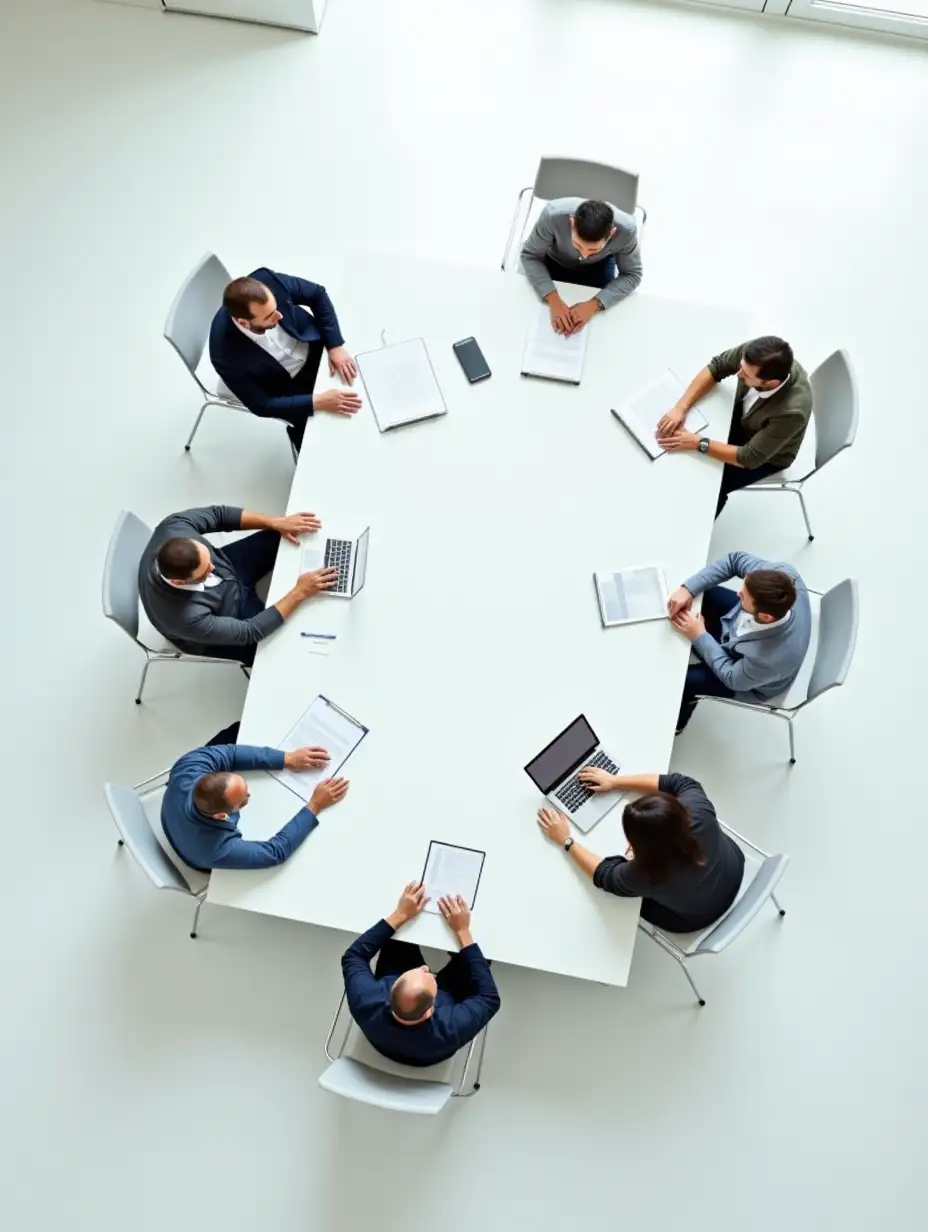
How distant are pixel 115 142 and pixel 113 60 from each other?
43 centimetres

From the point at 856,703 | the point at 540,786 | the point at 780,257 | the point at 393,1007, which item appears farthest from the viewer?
the point at 780,257

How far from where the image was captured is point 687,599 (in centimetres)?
309

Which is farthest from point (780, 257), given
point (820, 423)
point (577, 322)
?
point (577, 322)

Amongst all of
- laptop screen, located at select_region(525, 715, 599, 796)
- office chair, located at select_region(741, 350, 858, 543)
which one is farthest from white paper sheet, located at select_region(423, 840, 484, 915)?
office chair, located at select_region(741, 350, 858, 543)

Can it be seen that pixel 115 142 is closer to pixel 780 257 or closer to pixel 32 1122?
pixel 780 257

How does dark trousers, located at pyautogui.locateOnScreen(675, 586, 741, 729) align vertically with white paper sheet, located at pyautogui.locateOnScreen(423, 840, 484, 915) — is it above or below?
above

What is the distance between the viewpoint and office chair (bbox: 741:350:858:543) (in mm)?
3289

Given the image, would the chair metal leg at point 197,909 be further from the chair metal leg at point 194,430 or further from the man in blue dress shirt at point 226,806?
the chair metal leg at point 194,430

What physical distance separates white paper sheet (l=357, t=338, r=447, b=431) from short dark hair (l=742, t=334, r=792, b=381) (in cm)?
96

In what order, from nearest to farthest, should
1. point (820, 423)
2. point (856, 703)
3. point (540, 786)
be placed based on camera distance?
1. point (540, 786)
2. point (820, 423)
3. point (856, 703)

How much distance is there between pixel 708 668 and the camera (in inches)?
131

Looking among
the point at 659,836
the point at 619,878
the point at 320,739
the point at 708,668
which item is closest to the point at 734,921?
the point at 619,878

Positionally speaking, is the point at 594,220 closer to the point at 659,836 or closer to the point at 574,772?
the point at 574,772

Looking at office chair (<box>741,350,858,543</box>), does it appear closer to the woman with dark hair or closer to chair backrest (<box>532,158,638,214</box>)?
chair backrest (<box>532,158,638,214</box>)
